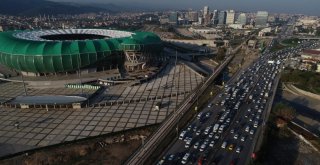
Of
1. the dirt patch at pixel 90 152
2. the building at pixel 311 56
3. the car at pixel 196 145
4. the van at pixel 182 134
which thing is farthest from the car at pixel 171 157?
the building at pixel 311 56

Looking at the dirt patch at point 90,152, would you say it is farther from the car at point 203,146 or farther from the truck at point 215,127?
the truck at point 215,127

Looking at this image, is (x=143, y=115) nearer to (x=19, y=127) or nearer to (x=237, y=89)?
(x=19, y=127)

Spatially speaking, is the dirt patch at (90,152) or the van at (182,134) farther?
the van at (182,134)

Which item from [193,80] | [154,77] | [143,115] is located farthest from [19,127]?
[193,80]

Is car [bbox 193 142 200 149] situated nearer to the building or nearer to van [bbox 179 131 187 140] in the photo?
van [bbox 179 131 187 140]

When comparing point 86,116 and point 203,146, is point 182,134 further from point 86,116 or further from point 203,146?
point 86,116

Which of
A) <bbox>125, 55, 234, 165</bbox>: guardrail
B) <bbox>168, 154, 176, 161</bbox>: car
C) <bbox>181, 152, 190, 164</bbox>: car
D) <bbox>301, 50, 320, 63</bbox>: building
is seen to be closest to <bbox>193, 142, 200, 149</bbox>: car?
<bbox>181, 152, 190, 164</bbox>: car
